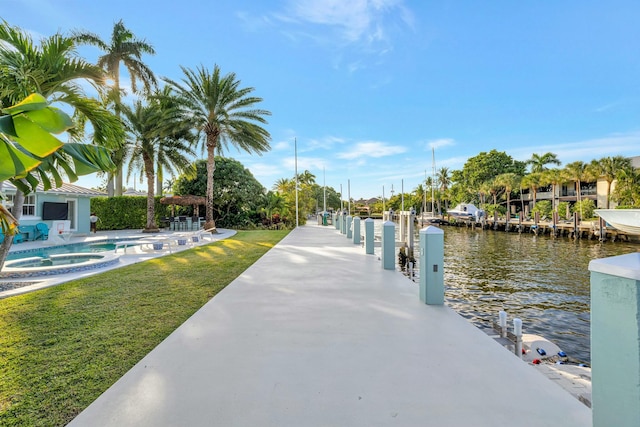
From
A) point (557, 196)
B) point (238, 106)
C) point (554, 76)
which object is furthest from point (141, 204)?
point (557, 196)

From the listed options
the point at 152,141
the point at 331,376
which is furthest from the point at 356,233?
the point at 152,141

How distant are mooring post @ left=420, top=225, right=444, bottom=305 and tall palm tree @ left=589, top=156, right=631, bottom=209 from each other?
4215 cm

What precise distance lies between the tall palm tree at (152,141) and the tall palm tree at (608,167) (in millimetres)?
44791

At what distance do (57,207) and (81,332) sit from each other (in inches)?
731

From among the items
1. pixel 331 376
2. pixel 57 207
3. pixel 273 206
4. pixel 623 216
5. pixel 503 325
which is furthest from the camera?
pixel 273 206

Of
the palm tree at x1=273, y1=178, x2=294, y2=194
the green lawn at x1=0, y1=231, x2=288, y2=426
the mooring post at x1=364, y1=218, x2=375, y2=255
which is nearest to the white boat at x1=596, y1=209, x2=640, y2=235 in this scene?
the mooring post at x1=364, y1=218, x2=375, y2=255

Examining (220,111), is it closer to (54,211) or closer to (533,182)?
(54,211)

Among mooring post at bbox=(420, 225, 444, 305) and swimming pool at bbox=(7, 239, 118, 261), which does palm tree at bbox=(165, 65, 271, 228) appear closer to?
swimming pool at bbox=(7, 239, 118, 261)

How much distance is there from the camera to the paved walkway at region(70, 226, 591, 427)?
2305 millimetres

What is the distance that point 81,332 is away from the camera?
4008 millimetres

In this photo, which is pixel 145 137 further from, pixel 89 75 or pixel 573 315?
pixel 573 315

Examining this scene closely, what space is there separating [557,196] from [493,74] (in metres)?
33.9

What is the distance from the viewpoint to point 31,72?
5.15 meters

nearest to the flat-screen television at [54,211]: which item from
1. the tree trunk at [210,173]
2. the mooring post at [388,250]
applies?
the tree trunk at [210,173]
